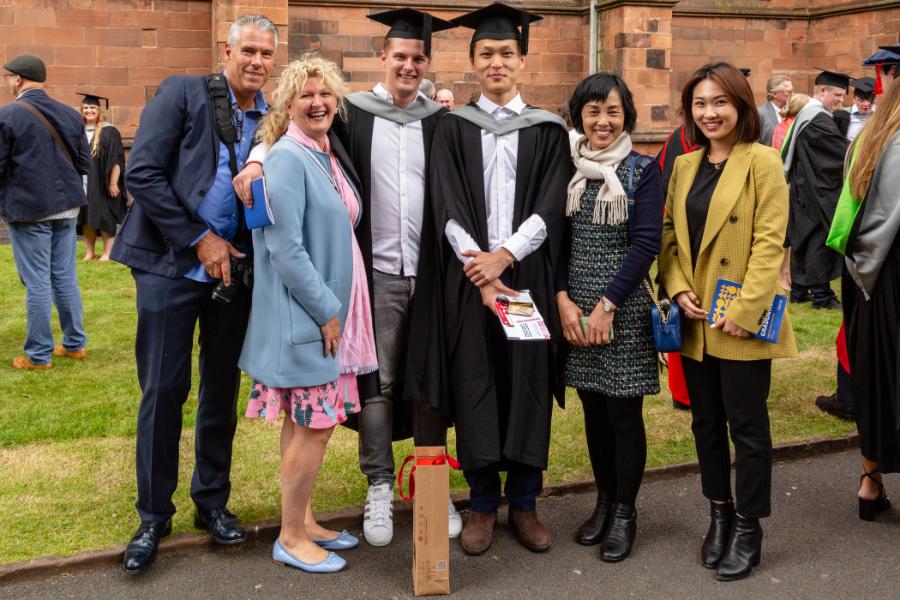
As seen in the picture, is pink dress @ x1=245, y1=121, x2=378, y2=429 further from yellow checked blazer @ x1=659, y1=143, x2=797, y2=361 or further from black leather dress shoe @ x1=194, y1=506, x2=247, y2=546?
yellow checked blazer @ x1=659, y1=143, x2=797, y2=361

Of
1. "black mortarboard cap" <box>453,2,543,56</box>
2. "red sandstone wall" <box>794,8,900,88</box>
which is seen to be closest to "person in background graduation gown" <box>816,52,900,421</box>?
"black mortarboard cap" <box>453,2,543,56</box>

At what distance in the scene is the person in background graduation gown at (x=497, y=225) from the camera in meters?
4.43

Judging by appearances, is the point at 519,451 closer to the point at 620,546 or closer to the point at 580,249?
the point at 620,546

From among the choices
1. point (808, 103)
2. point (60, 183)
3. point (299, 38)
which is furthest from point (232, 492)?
point (299, 38)

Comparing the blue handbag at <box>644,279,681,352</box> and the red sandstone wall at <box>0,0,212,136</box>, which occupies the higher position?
the red sandstone wall at <box>0,0,212,136</box>

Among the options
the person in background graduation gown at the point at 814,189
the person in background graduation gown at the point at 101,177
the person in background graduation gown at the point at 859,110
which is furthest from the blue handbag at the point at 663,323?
the person in background graduation gown at the point at 101,177

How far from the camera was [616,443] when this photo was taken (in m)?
4.55

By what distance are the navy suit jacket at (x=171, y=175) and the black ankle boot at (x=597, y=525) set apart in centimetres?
211

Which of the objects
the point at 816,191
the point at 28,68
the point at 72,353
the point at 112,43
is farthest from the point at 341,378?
the point at 112,43

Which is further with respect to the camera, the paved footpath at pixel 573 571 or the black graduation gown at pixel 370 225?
the black graduation gown at pixel 370 225

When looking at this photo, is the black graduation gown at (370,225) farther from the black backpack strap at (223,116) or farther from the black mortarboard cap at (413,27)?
the black backpack strap at (223,116)

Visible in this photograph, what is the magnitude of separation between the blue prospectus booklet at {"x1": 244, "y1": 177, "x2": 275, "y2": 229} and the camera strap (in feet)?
1.16

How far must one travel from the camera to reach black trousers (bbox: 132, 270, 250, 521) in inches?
169

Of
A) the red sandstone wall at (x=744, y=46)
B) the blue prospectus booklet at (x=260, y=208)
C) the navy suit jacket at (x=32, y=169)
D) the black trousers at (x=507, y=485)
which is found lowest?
the black trousers at (x=507, y=485)
